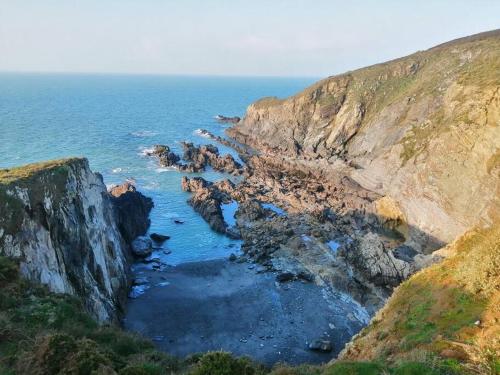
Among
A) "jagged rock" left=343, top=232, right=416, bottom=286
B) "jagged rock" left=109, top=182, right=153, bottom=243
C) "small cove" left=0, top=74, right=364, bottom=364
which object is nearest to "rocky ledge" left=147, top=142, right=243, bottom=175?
"small cove" left=0, top=74, right=364, bottom=364

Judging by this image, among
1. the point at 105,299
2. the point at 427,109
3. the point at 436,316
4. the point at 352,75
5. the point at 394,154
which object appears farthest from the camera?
the point at 352,75

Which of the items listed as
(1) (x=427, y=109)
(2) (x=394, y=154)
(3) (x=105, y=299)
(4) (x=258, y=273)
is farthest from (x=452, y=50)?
(3) (x=105, y=299)

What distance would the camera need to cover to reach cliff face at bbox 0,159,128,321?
24.0m

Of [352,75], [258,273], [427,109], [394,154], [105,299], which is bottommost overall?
[258,273]

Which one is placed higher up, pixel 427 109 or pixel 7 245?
pixel 427 109

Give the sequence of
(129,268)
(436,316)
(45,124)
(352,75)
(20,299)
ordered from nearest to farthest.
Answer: (436,316) < (20,299) < (129,268) < (352,75) < (45,124)

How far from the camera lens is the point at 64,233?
29141 millimetres

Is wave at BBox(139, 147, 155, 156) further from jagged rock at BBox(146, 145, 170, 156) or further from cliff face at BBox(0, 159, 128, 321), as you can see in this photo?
cliff face at BBox(0, 159, 128, 321)

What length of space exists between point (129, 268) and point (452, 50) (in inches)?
3273

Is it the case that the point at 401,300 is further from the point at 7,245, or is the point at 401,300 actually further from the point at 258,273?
the point at 258,273

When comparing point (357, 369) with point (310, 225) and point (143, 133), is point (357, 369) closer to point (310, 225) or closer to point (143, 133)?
point (310, 225)

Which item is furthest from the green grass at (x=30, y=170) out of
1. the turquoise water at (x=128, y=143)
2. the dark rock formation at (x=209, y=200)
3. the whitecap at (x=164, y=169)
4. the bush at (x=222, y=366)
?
the whitecap at (x=164, y=169)

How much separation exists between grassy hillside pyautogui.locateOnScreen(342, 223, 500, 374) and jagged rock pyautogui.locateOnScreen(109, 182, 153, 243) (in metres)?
35.6

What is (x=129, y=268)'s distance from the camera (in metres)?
42.9
